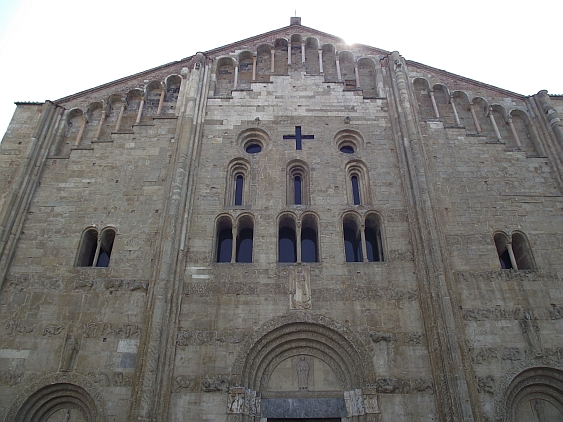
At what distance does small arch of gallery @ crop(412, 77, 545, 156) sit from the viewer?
1727 cm

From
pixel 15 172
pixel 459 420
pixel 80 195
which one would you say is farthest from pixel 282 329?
pixel 15 172

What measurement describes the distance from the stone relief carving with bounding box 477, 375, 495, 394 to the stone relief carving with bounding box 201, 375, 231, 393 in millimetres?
6754

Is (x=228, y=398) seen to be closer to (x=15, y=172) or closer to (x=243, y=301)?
(x=243, y=301)

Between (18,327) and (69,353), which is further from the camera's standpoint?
(18,327)

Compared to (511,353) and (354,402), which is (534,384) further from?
(354,402)

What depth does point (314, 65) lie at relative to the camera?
1958 cm

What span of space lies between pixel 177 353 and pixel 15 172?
8.90 m

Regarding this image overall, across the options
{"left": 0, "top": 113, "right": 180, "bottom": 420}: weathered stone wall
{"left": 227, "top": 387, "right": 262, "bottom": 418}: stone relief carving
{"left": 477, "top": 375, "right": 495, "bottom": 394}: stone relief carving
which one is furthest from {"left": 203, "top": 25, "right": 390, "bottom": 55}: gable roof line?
{"left": 227, "top": 387, "right": 262, "bottom": 418}: stone relief carving

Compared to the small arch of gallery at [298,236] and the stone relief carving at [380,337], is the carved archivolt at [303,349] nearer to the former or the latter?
the stone relief carving at [380,337]

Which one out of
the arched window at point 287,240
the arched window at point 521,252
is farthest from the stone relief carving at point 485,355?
the arched window at point 287,240

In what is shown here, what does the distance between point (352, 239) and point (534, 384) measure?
22.0ft

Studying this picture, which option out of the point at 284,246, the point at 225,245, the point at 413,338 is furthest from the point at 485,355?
the point at 225,245

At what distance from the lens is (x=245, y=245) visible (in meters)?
15.5

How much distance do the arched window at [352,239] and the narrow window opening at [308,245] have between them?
1.07 m
